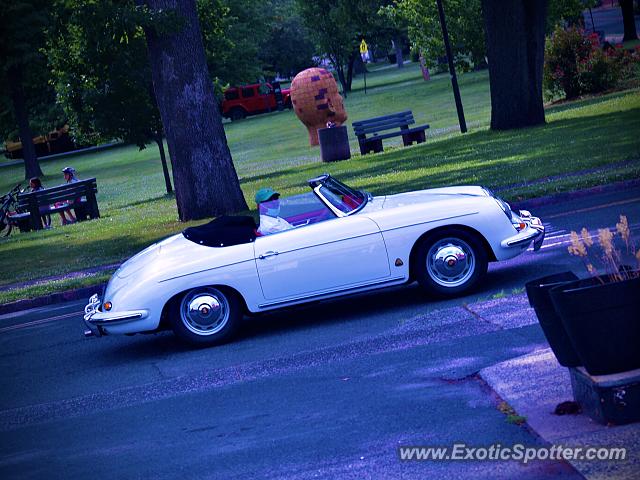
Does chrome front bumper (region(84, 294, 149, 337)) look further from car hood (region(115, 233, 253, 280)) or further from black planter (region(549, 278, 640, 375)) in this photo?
black planter (region(549, 278, 640, 375))

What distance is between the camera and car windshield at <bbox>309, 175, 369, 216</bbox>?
10.1 metres

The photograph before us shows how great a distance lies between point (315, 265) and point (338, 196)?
913mm

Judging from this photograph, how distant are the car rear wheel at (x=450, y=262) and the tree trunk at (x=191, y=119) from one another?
10.5 meters

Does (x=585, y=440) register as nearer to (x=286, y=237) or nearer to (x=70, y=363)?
(x=286, y=237)

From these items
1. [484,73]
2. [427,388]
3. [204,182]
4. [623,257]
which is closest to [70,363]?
[427,388]

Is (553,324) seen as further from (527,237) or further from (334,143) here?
(334,143)

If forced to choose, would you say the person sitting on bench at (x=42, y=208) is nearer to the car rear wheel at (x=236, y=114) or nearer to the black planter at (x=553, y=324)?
the black planter at (x=553, y=324)

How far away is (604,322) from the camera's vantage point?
5605 millimetres

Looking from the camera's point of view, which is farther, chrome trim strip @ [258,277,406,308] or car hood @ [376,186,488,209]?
car hood @ [376,186,488,209]

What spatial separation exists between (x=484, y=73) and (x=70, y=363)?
54.3 m

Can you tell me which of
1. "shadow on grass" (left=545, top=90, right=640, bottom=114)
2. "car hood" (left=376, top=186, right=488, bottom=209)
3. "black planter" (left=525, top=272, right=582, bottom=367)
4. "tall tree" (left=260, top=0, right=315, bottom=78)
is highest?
"tall tree" (left=260, top=0, right=315, bottom=78)

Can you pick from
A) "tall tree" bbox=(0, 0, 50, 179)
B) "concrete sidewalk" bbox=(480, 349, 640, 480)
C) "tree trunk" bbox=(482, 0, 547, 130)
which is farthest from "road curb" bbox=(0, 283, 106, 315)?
"tall tree" bbox=(0, 0, 50, 179)

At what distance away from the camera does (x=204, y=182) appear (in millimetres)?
19922

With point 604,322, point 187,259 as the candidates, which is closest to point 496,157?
point 187,259
